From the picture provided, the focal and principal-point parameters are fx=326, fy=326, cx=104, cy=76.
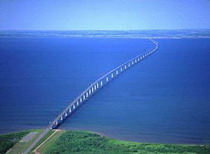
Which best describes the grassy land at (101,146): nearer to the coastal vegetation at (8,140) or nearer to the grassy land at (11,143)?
the grassy land at (11,143)

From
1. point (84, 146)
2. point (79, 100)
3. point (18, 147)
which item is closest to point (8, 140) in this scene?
point (18, 147)

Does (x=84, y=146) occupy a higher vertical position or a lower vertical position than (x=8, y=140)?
lower

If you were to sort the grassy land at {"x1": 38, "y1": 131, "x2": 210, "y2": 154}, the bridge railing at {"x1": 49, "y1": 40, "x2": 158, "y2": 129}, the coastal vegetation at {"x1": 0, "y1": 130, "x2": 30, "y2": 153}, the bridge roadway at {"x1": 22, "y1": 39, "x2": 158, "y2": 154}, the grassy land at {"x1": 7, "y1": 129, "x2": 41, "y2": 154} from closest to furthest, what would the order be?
1. the grassy land at {"x1": 7, "y1": 129, "x2": 41, "y2": 154}
2. the grassy land at {"x1": 38, "y1": 131, "x2": 210, "y2": 154}
3. the coastal vegetation at {"x1": 0, "y1": 130, "x2": 30, "y2": 153}
4. the bridge roadway at {"x1": 22, "y1": 39, "x2": 158, "y2": 154}
5. the bridge railing at {"x1": 49, "y1": 40, "x2": 158, "y2": 129}

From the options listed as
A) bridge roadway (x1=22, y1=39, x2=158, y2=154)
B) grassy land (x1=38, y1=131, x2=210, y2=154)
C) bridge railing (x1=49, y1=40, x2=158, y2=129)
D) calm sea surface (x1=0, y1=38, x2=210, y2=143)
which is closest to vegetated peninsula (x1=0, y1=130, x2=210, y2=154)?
grassy land (x1=38, y1=131, x2=210, y2=154)

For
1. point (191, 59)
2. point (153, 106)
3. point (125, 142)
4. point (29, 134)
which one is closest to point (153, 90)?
point (153, 106)

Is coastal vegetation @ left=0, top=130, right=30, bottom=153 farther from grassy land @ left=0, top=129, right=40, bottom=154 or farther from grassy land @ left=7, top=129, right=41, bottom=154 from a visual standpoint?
grassy land @ left=7, top=129, right=41, bottom=154

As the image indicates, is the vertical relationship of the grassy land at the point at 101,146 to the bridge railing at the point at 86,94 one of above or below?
below

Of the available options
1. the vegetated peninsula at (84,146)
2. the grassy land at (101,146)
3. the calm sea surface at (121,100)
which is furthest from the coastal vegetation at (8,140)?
the calm sea surface at (121,100)

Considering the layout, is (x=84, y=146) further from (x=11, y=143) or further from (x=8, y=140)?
(x=8, y=140)
